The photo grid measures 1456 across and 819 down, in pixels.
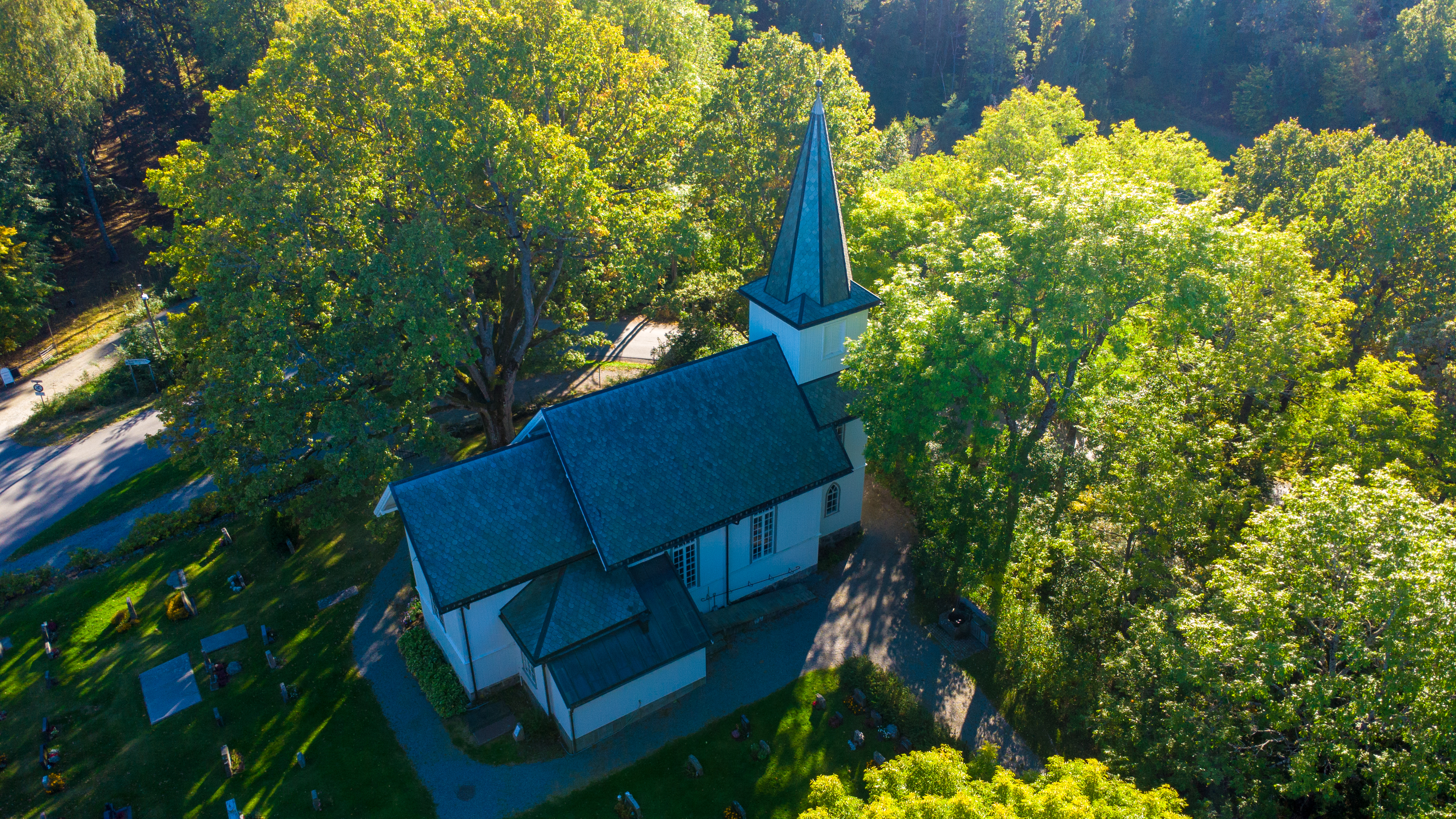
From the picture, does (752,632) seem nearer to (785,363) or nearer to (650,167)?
(785,363)

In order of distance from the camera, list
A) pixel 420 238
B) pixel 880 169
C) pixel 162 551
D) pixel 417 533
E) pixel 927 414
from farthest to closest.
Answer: pixel 880 169 → pixel 162 551 → pixel 420 238 → pixel 927 414 → pixel 417 533

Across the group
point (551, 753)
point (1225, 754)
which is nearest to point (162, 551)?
point (551, 753)

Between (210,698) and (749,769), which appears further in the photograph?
(210,698)

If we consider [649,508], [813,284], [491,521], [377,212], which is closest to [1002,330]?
[813,284]

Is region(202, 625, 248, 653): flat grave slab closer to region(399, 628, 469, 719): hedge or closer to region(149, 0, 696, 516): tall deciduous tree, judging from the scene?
region(149, 0, 696, 516): tall deciduous tree

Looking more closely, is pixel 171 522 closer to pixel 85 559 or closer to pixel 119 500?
pixel 85 559
